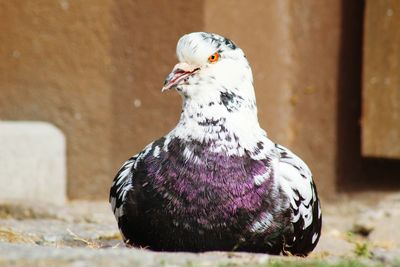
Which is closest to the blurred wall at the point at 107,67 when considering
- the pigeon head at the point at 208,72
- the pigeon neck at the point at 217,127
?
the pigeon head at the point at 208,72

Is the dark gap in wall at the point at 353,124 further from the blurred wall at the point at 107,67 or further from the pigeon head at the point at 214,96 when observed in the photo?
the pigeon head at the point at 214,96

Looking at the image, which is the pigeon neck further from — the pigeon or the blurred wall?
the blurred wall

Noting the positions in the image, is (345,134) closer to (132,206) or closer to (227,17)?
(227,17)

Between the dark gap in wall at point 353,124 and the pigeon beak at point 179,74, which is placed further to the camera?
the dark gap in wall at point 353,124

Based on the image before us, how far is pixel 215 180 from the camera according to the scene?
4309 mm

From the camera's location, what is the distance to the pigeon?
4289mm

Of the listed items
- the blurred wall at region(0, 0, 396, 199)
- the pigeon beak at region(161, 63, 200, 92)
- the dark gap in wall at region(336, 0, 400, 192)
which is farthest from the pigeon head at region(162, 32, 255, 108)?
the dark gap in wall at region(336, 0, 400, 192)

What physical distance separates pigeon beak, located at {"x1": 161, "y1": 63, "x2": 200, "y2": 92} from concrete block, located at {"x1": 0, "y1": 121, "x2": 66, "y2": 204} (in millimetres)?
2452

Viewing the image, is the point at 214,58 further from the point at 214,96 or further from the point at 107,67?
the point at 107,67

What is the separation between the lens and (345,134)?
7.58 metres

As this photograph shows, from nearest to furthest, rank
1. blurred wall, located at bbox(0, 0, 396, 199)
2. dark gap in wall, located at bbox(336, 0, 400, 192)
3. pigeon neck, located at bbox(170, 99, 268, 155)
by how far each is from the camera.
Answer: pigeon neck, located at bbox(170, 99, 268, 155), blurred wall, located at bbox(0, 0, 396, 199), dark gap in wall, located at bbox(336, 0, 400, 192)

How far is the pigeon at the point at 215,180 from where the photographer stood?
429cm

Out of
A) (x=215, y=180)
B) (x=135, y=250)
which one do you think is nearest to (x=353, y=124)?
(x=215, y=180)

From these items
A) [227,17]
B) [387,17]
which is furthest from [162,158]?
[387,17]
